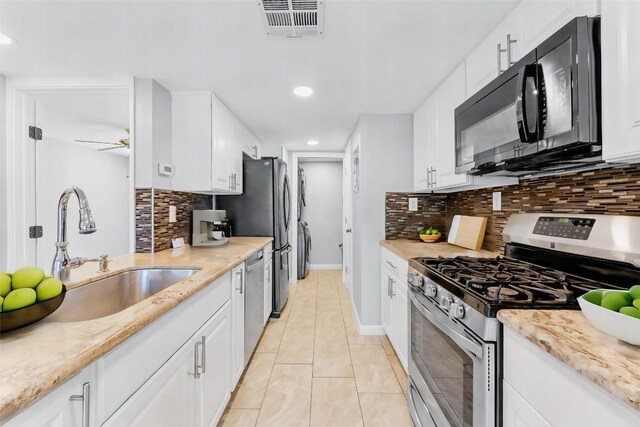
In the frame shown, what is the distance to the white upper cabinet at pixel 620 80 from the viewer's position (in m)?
0.85

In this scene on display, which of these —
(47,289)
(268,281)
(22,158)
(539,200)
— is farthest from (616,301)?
(22,158)

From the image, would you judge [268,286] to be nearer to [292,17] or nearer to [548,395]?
[292,17]

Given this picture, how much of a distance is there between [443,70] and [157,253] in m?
2.38

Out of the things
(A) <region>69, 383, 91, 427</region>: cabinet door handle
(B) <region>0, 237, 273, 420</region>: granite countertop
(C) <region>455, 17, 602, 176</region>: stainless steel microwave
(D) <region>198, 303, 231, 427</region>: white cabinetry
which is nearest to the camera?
(B) <region>0, 237, 273, 420</region>: granite countertop

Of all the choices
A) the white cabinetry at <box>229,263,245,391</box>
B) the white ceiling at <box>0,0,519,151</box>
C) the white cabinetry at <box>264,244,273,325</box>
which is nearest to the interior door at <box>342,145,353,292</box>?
the white cabinetry at <box>264,244,273,325</box>

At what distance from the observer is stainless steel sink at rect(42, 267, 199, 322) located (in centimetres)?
131

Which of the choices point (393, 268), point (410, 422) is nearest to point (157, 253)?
point (393, 268)

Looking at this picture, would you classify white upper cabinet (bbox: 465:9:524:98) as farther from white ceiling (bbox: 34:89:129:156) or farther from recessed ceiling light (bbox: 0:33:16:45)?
recessed ceiling light (bbox: 0:33:16:45)

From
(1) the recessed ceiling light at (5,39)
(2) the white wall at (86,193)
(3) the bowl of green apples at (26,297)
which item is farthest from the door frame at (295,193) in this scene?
(3) the bowl of green apples at (26,297)

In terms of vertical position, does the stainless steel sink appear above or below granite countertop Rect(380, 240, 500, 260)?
below

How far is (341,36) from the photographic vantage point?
168 cm

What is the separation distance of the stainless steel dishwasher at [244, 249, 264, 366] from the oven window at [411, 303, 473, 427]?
118cm

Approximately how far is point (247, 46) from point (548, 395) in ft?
6.62

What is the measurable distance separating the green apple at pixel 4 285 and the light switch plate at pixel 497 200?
242cm
